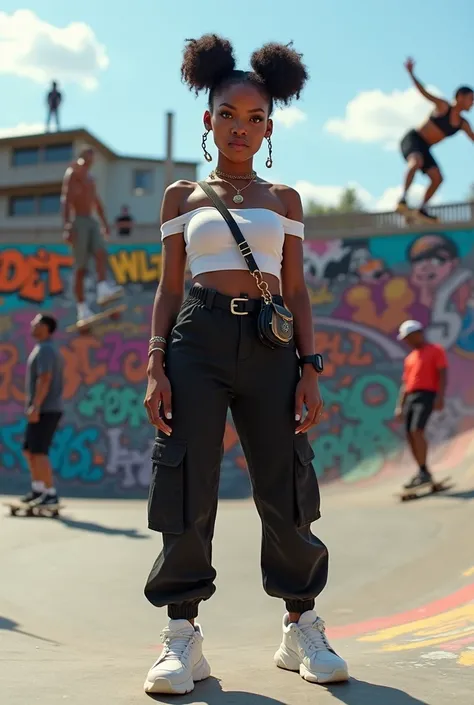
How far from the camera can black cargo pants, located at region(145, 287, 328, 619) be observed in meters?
2.28

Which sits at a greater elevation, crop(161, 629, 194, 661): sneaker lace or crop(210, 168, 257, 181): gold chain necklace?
crop(210, 168, 257, 181): gold chain necklace

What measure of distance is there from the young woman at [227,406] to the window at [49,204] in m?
34.3

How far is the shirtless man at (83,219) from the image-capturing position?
11656mm

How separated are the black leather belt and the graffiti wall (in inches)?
322

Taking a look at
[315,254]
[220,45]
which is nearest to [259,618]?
[220,45]

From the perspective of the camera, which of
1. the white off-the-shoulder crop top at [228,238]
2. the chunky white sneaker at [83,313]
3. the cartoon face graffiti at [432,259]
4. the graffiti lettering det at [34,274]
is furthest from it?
the graffiti lettering det at [34,274]

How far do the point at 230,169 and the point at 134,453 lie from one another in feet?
32.9

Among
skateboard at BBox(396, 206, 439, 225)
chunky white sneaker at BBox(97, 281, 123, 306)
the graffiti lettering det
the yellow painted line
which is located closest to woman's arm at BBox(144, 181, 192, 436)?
the yellow painted line

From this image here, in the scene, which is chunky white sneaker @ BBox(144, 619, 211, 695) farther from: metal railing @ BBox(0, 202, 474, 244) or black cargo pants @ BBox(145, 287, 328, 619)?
metal railing @ BBox(0, 202, 474, 244)

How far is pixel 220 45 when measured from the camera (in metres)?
2.62

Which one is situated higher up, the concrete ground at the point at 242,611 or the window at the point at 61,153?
the window at the point at 61,153

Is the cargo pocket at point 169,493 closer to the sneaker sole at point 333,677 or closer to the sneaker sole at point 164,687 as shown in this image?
the sneaker sole at point 164,687

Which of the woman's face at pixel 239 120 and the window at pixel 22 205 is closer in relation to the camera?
the woman's face at pixel 239 120

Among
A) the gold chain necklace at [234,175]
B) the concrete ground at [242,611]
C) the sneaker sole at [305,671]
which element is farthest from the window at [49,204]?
the sneaker sole at [305,671]
